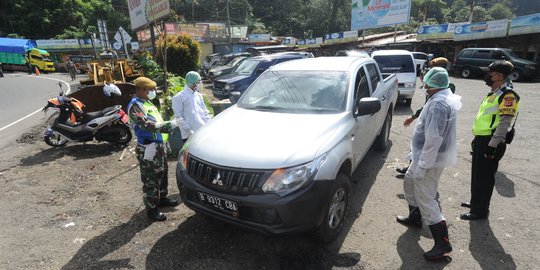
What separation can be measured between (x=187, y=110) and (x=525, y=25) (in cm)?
2348

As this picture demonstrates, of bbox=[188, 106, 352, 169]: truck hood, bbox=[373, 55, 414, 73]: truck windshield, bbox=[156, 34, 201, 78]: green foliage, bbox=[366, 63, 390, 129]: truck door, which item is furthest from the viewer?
bbox=[156, 34, 201, 78]: green foliage

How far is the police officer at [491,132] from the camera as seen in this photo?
322 centimetres

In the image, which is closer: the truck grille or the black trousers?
the truck grille

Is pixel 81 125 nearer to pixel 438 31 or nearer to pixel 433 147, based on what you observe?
pixel 433 147

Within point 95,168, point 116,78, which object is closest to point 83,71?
point 116,78

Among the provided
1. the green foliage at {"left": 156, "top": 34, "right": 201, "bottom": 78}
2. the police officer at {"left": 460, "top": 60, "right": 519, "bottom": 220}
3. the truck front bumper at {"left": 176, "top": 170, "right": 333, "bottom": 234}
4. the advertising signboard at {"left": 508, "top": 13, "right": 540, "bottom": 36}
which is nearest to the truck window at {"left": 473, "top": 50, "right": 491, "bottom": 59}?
the advertising signboard at {"left": 508, "top": 13, "right": 540, "bottom": 36}

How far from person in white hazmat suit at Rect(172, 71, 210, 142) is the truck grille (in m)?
1.63

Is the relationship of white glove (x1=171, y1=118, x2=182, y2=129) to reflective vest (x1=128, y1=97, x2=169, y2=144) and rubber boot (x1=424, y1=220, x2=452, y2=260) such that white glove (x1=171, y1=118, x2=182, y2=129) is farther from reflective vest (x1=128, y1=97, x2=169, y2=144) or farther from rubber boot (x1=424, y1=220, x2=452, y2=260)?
rubber boot (x1=424, y1=220, x2=452, y2=260)

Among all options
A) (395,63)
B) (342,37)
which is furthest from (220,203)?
(342,37)

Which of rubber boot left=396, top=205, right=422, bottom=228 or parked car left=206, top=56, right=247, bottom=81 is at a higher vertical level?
parked car left=206, top=56, right=247, bottom=81

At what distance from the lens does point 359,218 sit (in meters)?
3.68

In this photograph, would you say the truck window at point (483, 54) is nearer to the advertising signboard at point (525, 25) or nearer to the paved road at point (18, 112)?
the advertising signboard at point (525, 25)

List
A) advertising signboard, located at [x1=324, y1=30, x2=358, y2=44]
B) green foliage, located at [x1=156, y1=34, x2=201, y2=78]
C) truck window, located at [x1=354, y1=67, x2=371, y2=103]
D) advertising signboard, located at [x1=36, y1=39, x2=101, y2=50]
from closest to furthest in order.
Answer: truck window, located at [x1=354, y1=67, x2=371, y2=103] < green foliage, located at [x1=156, y1=34, x2=201, y2=78] < advertising signboard, located at [x1=324, y1=30, x2=358, y2=44] < advertising signboard, located at [x1=36, y1=39, x2=101, y2=50]

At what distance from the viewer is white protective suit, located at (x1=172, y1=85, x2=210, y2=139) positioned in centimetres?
440
